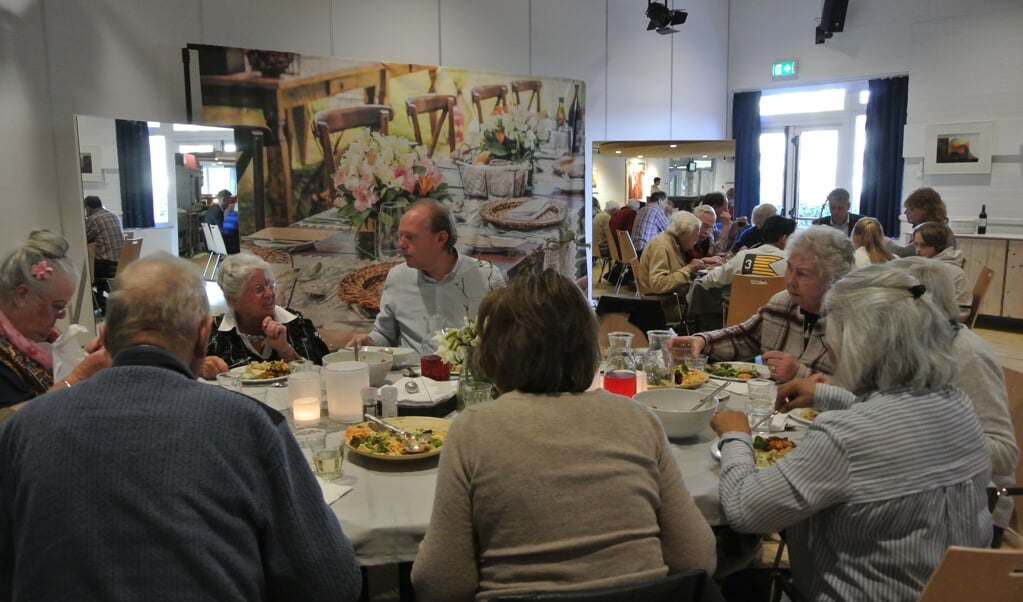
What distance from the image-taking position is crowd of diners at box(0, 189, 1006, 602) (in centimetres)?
114

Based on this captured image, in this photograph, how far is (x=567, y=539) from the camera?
1284 mm

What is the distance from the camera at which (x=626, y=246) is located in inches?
296

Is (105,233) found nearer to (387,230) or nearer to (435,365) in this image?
(387,230)

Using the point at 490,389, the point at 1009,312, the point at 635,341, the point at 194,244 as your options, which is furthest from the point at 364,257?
the point at 1009,312

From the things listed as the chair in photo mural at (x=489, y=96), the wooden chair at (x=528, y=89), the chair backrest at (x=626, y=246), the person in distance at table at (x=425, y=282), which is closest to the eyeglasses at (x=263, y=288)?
the person in distance at table at (x=425, y=282)

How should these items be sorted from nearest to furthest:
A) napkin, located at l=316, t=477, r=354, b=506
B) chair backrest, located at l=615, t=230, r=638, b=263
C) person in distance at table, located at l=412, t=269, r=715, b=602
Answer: person in distance at table, located at l=412, t=269, r=715, b=602
napkin, located at l=316, t=477, r=354, b=506
chair backrest, located at l=615, t=230, r=638, b=263

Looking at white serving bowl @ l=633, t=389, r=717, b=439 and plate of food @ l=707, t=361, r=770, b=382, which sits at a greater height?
white serving bowl @ l=633, t=389, r=717, b=439

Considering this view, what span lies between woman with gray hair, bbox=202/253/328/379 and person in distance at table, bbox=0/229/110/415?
1.75 feet

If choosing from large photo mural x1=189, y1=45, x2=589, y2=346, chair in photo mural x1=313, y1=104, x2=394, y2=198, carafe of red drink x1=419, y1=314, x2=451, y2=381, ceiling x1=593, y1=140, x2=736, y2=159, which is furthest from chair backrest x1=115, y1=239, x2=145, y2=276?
ceiling x1=593, y1=140, x2=736, y2=159

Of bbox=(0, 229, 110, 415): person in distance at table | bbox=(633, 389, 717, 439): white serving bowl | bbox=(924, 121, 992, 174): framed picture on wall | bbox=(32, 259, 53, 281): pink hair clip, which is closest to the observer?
bbox=(633, 389, 717, 439): white serving bowl

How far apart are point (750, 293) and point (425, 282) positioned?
2220mm

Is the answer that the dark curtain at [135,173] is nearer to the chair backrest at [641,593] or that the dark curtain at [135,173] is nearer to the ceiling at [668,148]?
the chair backrest at [641,593]

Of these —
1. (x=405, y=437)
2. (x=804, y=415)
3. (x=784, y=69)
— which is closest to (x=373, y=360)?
(x=405, y=437)

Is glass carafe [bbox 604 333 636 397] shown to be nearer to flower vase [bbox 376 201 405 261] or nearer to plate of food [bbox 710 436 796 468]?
plate of food [bbox 710 436 796 468]
